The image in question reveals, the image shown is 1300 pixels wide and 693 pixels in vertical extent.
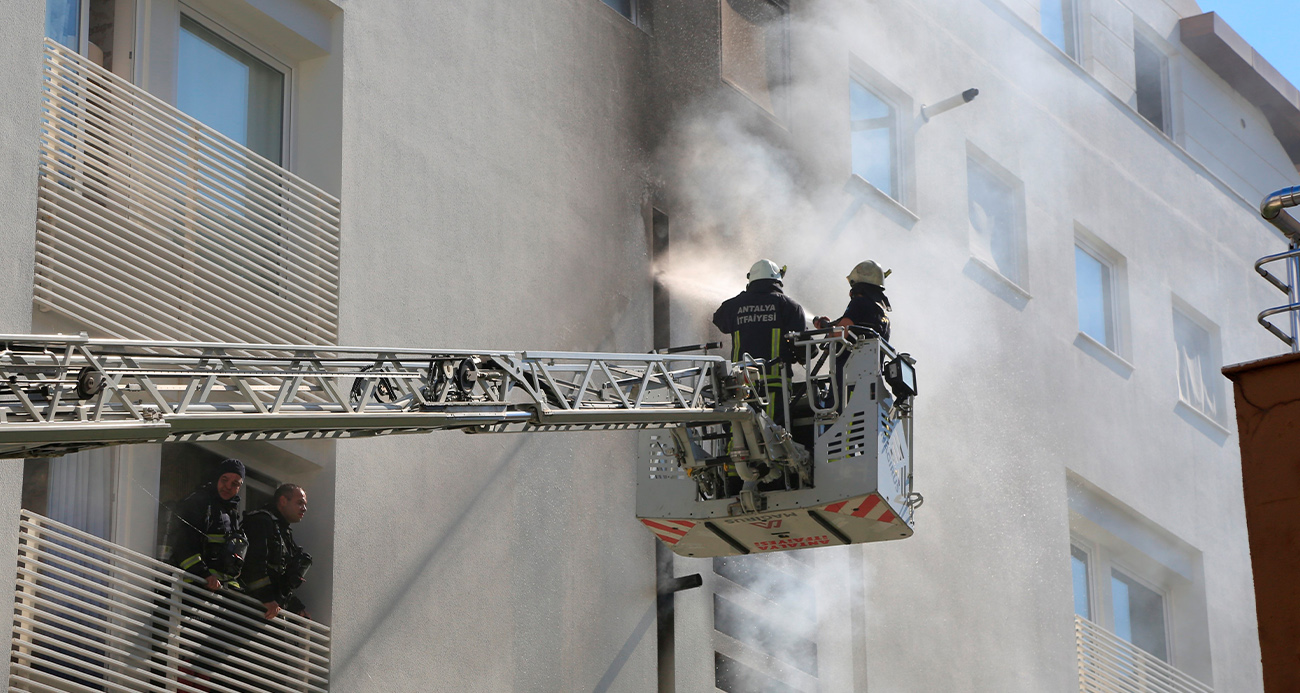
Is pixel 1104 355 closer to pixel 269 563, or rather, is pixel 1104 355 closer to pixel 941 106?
pixel 941 106

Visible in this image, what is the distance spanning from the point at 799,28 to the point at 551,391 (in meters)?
9.65

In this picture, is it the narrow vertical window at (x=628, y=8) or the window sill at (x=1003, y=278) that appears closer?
the narrow vertical window at (x=628, y=8)

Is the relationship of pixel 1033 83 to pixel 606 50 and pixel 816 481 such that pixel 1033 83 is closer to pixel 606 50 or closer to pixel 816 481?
pixel 606 50

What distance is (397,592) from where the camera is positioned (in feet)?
38.4

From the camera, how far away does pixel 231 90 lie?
12.3 m

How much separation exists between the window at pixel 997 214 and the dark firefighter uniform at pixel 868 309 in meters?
8.47

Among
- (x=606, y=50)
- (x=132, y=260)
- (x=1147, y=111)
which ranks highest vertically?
(x=1147, y=111)

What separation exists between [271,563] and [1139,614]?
1433 centimetres

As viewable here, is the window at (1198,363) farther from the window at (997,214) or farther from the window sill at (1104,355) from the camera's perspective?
the window at (997,214)

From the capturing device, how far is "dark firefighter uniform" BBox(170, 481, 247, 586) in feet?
34.3

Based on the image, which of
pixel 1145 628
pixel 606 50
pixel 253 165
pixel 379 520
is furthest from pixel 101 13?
pixel 1145 628

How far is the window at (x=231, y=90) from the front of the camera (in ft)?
39.2

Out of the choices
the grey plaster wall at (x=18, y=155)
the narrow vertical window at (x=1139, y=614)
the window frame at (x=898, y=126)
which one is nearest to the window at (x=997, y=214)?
the window frame at (x=898, y=126)

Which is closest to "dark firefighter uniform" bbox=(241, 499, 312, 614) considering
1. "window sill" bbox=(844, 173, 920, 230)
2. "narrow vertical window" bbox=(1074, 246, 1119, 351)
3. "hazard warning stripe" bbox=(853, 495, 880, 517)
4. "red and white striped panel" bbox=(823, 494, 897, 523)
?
"red and white striped panel" bbox=(823, 494, 897, 523)
